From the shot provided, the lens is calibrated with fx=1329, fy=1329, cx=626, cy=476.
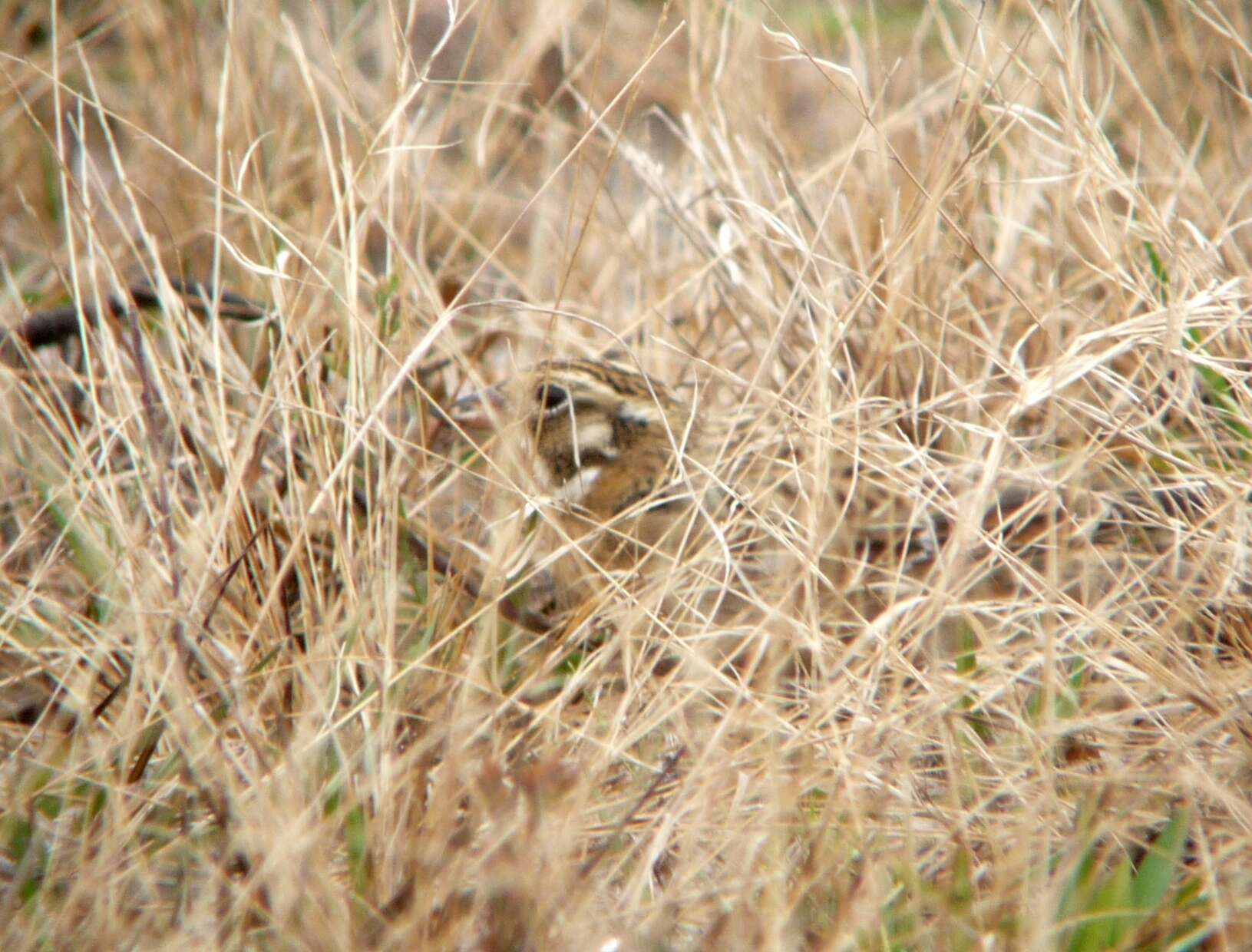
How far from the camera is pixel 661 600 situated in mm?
2637

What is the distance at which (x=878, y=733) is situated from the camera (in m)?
2.48

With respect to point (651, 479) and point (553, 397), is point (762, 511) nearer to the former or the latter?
point (651, 479)

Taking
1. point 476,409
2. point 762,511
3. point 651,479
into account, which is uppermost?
point 476,409

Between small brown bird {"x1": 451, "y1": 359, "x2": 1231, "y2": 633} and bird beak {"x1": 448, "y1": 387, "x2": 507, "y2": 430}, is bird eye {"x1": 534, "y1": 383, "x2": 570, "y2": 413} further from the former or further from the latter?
bird beak {"x1": 448, "y1": 387, "x2": 507, "y2": 430}

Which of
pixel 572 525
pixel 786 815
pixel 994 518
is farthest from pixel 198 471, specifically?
pixel 994 518

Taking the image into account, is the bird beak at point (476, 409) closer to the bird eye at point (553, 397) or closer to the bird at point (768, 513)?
the bird at point (768, 513)

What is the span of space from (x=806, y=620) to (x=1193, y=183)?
164 cm

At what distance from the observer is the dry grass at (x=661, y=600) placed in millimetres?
2182

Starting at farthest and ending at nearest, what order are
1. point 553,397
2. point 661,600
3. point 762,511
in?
1. point 553,397
2. point 762,511
3. point 661,600

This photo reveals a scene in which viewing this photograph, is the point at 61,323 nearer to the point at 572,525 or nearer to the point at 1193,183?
the point at 572,525

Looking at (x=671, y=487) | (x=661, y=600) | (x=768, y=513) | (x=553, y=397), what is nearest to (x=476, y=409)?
(x=553, y=397)

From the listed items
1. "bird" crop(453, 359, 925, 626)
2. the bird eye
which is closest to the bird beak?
"bird" crop(453, 359, 925, 626)

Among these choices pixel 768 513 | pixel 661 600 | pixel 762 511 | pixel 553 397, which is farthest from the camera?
pixel 553 397

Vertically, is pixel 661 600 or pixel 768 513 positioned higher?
pixel 661 600
